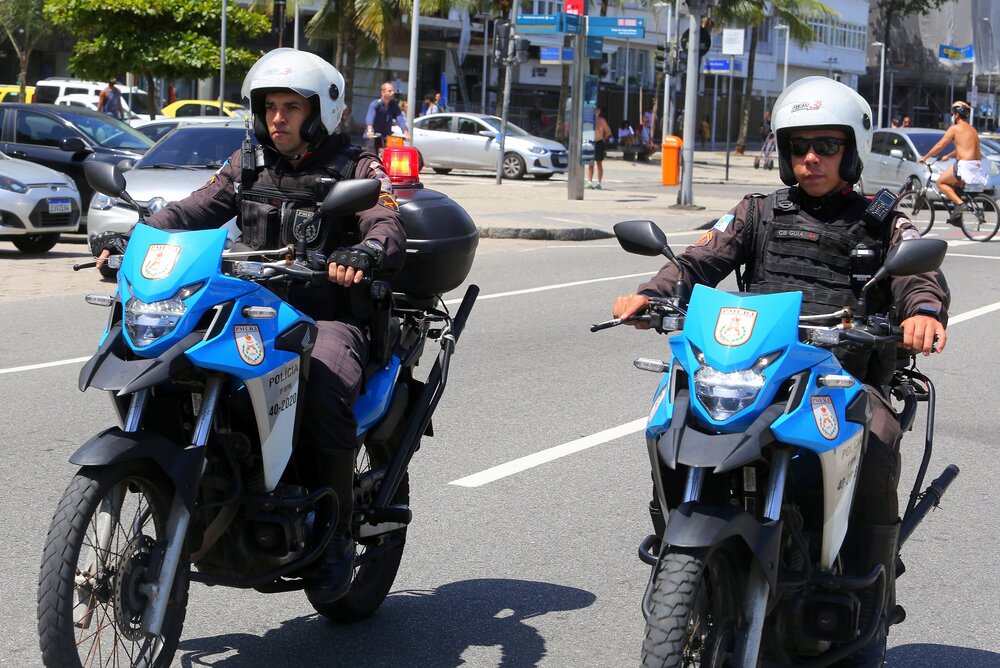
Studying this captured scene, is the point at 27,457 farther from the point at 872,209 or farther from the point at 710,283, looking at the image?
the point at 872,209

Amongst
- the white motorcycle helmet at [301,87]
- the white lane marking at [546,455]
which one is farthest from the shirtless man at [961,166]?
the white motorcycle helmet at [301,87]

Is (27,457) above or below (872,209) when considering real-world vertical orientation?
below

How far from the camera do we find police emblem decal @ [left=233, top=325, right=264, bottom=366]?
3.48m

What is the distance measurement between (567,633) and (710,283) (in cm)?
123

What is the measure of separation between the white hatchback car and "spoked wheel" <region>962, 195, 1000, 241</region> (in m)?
12.5

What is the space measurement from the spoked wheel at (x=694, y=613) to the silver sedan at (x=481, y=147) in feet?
98.4

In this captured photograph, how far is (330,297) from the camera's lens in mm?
4195

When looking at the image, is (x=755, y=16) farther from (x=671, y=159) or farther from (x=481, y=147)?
(x=671, y=159)

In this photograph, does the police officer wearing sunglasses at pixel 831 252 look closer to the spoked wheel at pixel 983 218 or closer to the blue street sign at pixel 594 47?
the spoked wheel at pixel 983 218

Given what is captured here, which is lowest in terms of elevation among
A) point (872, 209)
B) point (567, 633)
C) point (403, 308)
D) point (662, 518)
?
point (567, 633)

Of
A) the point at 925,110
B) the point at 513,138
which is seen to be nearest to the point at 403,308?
the point at 513,138

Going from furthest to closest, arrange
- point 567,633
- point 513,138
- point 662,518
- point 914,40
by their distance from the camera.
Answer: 1. point 914,40
2. point 513,138
3. point 567,633
4. point 662,518

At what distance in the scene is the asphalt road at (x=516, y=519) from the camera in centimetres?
435

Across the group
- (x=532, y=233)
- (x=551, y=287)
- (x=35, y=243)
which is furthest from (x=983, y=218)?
(x=35, y=243)
